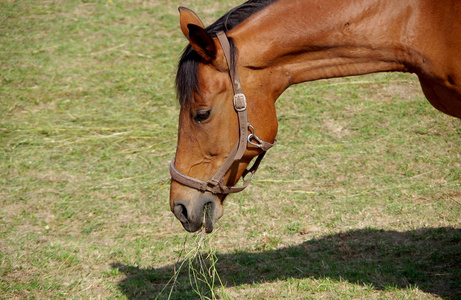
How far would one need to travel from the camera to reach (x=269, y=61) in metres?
2.64

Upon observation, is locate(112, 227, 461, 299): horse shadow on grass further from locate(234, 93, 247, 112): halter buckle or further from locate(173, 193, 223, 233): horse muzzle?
locate(234, 93, 247, 112): halter buckle

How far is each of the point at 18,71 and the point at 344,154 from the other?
5.21 m

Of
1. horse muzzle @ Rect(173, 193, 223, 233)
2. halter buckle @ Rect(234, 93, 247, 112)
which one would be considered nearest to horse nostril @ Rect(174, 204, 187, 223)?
horse muzzle @ Rect(173, 193, 223, 233)

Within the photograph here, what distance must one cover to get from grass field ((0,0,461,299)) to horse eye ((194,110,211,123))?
38.2 inches

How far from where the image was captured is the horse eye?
2.61 meters

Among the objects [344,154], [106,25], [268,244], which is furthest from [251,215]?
[106,25]

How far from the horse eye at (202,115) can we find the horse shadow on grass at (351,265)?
4.28 feet

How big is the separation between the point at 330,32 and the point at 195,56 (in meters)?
0.77

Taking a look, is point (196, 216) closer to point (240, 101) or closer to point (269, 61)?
point (240, 101)

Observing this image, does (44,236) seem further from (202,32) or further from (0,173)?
(202,32)

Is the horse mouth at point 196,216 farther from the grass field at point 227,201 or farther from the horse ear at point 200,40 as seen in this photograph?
the horse ear at point 200,40

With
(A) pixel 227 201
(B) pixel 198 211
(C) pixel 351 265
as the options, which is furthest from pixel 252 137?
(A) pixel 227 201

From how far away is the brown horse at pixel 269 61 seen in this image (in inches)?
101

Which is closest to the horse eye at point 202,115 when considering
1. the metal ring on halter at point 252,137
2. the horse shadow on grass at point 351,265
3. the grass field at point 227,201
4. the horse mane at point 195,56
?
the horse mane at point 195,56
